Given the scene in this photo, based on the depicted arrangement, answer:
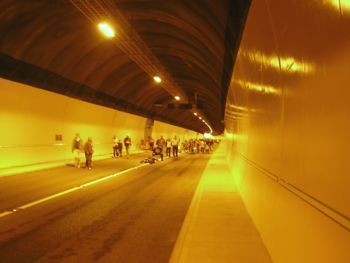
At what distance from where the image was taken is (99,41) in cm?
1984

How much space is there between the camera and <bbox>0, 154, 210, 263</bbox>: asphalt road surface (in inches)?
268

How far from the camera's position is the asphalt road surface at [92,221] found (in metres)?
6.80

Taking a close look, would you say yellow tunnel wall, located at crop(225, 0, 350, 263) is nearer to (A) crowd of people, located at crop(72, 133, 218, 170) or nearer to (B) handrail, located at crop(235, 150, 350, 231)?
(B) handrail, located at crop(235, 150, 350, 231)

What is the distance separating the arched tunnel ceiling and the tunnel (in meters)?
0.08

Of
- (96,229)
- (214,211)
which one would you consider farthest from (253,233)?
(96,229)

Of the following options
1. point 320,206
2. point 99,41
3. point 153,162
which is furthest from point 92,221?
point 153,162

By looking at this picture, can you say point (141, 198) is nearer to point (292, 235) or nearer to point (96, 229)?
point (96, 229)

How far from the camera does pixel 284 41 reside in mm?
5145

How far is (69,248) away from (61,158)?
63.3ft

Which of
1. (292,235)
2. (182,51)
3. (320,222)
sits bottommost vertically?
(292,235)

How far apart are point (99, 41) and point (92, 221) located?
12.5 metres

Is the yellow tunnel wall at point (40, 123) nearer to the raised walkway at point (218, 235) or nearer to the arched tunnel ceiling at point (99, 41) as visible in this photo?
the arched tunnel ceiling at point (99, 41)

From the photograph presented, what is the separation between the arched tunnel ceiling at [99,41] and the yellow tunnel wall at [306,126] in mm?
4048

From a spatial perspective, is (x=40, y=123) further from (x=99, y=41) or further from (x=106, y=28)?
(x=106, y=28)
